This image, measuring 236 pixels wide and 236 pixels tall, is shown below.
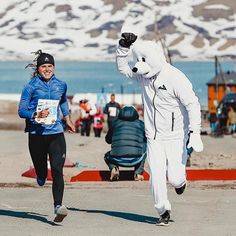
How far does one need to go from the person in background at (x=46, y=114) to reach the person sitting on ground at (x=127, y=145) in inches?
144

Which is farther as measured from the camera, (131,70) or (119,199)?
(119,199)

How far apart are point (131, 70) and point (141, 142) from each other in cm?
402

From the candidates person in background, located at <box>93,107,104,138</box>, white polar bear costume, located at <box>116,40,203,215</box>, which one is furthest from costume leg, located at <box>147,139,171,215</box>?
person in background, located at <box>93,107,104,138</box>

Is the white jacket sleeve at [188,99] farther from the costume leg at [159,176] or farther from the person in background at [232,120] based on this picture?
the person in background at [232,120]

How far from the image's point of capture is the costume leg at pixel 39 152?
8.29 metres

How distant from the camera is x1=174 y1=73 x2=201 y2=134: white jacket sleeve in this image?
26.5ft

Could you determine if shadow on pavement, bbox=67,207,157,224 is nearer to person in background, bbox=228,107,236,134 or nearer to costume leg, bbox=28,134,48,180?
costume leg, bbox=28,134,48,180

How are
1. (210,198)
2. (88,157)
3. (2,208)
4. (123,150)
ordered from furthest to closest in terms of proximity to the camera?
(88,157)
(123,150)
(210,198)
(2,208)

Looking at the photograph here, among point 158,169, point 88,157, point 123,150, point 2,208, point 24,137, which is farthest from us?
point 24,137

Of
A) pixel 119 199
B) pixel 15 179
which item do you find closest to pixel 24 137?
pixel 15 179

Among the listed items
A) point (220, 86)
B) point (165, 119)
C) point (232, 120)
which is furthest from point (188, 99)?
point (220, 86)

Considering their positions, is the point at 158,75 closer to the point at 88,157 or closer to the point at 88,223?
the point at 88,223

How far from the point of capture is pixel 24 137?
1981cm

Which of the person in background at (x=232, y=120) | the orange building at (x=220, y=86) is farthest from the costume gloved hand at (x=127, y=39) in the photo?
the orange building at (x=220, y=86)
